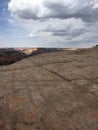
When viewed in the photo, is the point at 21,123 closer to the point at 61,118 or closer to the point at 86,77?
the point at 61,118

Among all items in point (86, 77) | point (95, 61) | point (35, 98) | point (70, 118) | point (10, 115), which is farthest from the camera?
point (95, 61)

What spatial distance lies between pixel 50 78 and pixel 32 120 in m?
3.62

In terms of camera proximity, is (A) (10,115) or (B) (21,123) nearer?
(B) (21,123)

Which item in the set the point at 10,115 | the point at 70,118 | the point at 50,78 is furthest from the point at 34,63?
the point at 70,118

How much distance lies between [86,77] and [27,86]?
2.66 metres

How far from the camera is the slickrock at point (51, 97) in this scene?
6.39 meters

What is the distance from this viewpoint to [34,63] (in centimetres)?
1302

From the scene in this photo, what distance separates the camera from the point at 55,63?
12414 mm

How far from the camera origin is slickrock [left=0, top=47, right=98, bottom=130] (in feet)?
21.0

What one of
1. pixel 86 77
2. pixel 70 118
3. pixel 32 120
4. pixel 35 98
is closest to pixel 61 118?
pixel 70 118

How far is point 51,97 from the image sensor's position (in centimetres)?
784

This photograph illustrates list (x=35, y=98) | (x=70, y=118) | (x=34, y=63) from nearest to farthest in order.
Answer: (x=70, y=118)
(x=35, y=98)
(x=34, y=63)

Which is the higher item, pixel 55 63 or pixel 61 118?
pixel 55 63

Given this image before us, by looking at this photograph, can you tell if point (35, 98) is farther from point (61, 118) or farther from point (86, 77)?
point (86, 77)
